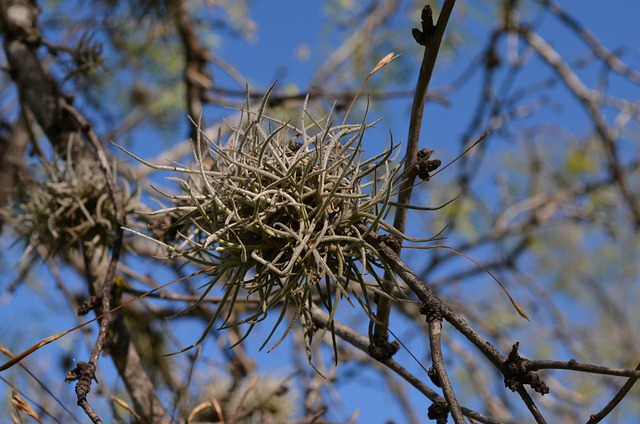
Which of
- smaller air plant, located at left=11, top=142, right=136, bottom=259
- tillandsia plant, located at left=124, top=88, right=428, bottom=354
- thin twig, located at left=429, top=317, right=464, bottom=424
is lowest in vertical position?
thin twig, located at left=429, top=317, right=464, bottom=424

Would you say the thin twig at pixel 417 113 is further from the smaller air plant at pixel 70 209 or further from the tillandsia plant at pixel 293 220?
the smaller air plant at pixel 70 209

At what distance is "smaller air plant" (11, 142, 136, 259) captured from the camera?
1626 mm

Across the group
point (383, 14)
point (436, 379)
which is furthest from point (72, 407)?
point (383, 14)

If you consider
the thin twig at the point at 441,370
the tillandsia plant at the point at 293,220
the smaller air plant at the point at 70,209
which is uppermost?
the smaller air plant at the point at 70,209

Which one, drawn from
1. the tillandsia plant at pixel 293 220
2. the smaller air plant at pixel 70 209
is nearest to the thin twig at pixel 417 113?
the tillandsia plant at pixel 293 220

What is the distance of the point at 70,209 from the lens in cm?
165

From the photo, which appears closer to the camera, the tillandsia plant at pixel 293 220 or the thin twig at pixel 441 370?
the thin twig at pixel 441 370

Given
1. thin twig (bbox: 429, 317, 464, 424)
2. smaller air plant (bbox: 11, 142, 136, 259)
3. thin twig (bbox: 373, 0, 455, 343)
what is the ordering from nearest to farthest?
1. thin twig (bbox: 429, 317, 464, 424)
2. thin twig (bbox: 373, 0, 455, 343)
3. smaller air plant (bbox: 11, 142, 136, 259)

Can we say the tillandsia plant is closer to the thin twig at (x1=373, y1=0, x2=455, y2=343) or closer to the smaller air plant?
the thin twig at (x1=373, y1=0, x2=455, y2=343)

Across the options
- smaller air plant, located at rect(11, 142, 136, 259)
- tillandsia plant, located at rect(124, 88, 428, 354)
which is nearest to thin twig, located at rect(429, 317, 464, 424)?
tillandsia plant, located at rect(124, 88, 428, 354)

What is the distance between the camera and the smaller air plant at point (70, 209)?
5.33 feet

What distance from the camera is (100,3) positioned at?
8.59ft

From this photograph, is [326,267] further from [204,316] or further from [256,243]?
[204,316]

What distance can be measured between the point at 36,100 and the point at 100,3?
0.79 m
